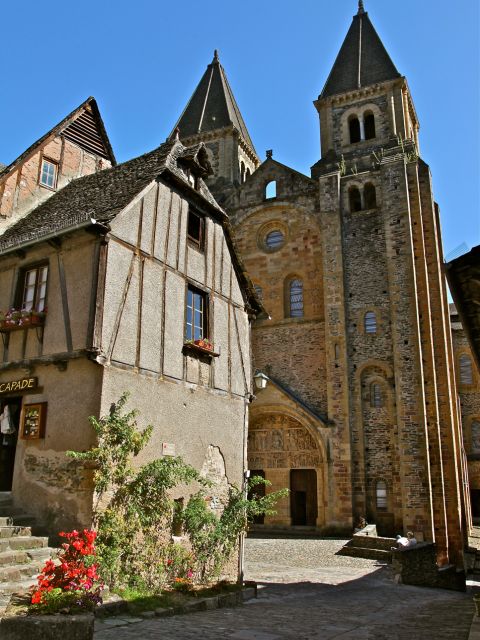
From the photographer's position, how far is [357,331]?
69.5ft

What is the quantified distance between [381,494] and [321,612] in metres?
11.9

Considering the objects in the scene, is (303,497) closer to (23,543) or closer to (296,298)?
(296,298)

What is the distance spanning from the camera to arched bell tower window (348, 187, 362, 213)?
23328 mm

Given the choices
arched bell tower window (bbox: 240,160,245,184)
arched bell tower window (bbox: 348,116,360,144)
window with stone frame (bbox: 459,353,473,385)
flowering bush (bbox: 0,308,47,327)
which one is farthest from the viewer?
window with stone frame (bbox: 459,353,473,385)

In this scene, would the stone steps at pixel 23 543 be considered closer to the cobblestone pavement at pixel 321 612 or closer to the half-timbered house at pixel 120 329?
the half-timbered house at pixel 120 329

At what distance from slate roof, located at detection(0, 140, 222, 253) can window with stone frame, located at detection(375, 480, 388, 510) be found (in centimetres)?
1189

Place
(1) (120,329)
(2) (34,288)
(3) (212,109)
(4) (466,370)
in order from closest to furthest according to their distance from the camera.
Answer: (1) (120,329), (2) (34,288), (3) (212,109), (4) (466,370)

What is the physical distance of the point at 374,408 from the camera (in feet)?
66.3

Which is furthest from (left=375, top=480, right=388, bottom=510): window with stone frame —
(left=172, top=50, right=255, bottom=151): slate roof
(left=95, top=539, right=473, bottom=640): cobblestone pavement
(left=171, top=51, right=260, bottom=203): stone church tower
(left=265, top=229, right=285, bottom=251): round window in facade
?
(left=172, top=50, right=255, bottom=151): slate roof

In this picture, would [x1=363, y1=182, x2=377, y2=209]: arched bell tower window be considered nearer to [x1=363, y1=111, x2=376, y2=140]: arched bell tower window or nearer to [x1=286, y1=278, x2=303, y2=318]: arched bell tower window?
[x1=363, y1=111, x2=376, y2=140]: arched bell tower window

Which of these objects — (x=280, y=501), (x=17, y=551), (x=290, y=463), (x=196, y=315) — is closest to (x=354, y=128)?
(x=290, y=463)

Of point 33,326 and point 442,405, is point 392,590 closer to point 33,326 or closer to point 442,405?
point 33,326

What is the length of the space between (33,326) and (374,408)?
1399 centimetres

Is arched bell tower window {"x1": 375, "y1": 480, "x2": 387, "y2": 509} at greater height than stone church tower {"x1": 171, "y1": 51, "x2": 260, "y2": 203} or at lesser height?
lesser
